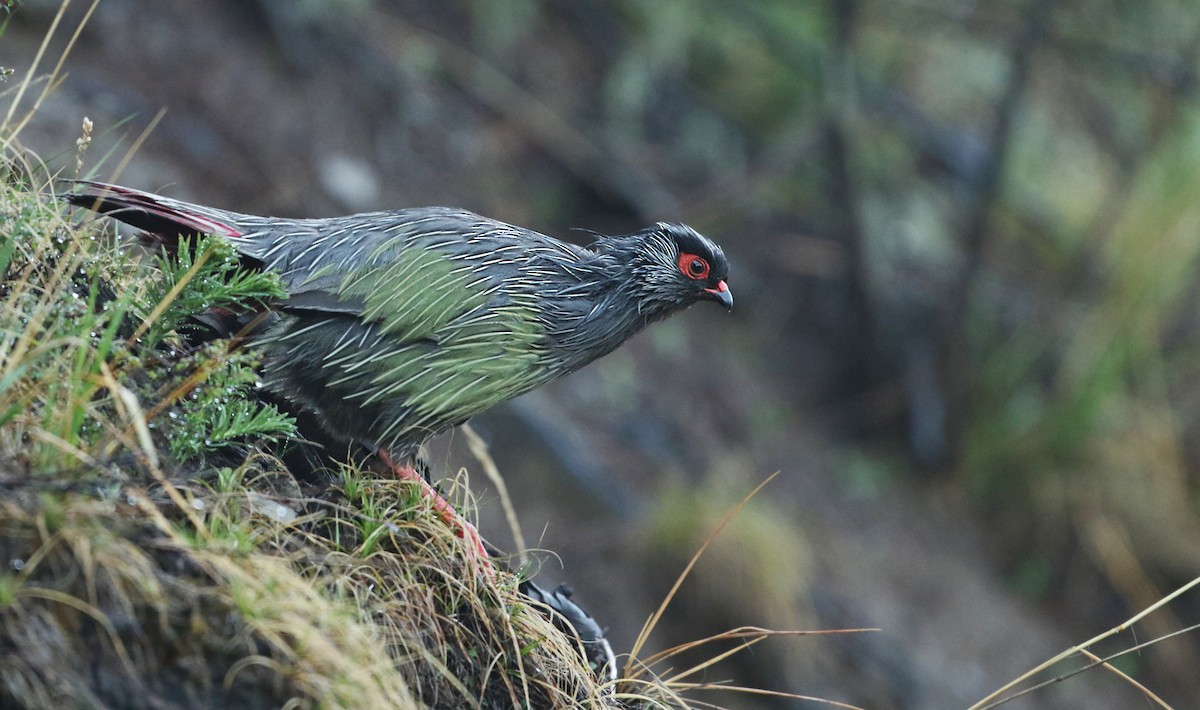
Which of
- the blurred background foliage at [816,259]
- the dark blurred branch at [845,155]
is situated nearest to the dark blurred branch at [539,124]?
the blurred background foliage at [816,259]

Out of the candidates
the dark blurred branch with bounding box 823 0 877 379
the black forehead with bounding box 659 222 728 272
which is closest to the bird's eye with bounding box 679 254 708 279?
the black forehead with bounding box 659 222 728 272

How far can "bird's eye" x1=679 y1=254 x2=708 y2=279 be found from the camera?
4.05 meters

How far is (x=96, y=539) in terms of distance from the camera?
7.48 ft

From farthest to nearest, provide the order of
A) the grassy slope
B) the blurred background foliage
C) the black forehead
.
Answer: the blurred background foliage, the black forehead, the grassy slope

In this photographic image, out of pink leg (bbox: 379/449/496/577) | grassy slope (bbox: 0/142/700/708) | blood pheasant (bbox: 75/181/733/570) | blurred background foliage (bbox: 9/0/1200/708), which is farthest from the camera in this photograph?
blurred background foliage (bbox: 9/0/1200/708)

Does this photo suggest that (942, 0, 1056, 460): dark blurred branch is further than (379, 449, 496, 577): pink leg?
Yes

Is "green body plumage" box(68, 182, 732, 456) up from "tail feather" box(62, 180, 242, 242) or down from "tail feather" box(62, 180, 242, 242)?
down

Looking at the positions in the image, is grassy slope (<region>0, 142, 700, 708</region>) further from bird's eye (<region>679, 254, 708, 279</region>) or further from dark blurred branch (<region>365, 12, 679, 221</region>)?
dark blurred branch (<region>365, 12, 679, 221</region>)

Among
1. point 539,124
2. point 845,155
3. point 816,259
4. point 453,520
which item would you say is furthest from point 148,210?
point 816,259

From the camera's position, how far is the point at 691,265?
4066mm

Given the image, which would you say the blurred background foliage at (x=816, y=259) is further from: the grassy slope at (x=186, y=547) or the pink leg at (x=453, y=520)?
the grassy slope at (x=186, y=547)

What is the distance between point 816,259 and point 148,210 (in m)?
7.36

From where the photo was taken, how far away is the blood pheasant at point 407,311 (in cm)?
345

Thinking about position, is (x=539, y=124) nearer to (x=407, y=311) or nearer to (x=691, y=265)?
(x=691, y=265)
